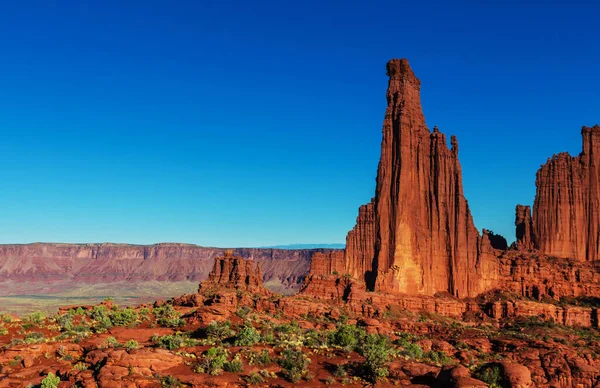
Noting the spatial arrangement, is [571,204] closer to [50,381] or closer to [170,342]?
[170,342]

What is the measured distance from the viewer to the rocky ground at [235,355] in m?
31.9

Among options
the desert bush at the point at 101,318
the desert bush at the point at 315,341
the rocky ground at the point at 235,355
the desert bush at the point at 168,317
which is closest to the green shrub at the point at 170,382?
the rocky ground at the point at 235,355

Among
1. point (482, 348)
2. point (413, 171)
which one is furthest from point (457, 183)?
point (482, 348)

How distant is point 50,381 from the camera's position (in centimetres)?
3003

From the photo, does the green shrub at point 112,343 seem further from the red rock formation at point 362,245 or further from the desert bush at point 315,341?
the red rock formation at point 362,245

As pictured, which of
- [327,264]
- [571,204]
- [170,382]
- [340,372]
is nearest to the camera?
[170,382]

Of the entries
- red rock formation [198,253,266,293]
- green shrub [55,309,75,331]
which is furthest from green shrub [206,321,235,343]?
red rock formation [198,253,266,293]

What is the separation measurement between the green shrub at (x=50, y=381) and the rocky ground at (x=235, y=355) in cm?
5

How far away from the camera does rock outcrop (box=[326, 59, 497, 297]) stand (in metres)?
96.2

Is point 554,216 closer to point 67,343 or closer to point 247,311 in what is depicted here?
point 247,311

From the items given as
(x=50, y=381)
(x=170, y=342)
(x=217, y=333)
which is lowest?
(x=50, y=381)

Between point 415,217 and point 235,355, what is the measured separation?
2614 inches

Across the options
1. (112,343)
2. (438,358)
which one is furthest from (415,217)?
(112,343)

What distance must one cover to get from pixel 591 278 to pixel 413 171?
36.5 meters
